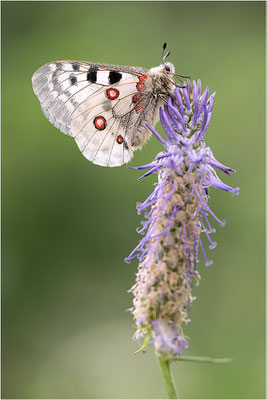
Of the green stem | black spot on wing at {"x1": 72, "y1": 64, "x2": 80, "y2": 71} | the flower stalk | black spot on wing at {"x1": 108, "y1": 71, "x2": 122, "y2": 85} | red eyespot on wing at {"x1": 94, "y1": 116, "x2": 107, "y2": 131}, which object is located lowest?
the green stem

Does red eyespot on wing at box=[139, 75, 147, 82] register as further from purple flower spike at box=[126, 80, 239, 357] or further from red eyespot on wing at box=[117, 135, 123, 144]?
purple flower spike at box=[126, 80, 239, 357]

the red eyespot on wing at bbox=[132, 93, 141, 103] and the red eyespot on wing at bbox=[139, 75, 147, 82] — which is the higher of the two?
the red eyespot on wing at bbox=[139, 75, 147, 82]

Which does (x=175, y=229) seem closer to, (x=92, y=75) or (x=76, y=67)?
(x=92, y=75)

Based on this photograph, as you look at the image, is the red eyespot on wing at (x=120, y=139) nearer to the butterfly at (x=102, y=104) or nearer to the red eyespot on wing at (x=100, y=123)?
the butterfly at (x=102, y=104)

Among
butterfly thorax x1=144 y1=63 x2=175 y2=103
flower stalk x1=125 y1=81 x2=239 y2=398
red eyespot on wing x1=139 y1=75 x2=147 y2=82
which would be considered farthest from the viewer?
red eyespot on wing x1=139 y1=75 x2=147 y2=82

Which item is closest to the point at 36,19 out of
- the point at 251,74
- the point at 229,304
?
the point at 251,74

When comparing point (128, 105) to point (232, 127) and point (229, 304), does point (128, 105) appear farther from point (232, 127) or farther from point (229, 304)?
point (232, 127)

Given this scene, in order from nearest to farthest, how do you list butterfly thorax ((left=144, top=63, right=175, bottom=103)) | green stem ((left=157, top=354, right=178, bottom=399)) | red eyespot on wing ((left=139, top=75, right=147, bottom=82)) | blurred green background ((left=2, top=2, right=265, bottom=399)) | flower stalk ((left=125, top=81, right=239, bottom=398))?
1. green stem ((left=157, top=354, right=178, bottom=399))
2. flower stalk ((left=125, top=81, right=239, bottom=398))
3. butterfly thorax ((left=144, top=63, right=175, bottom=103))
4. red eyespot on wing ((left=139, top=75, right=147, bottom=82))
5. blurred green background ((left=2, top=2, right=265, bottom=399))

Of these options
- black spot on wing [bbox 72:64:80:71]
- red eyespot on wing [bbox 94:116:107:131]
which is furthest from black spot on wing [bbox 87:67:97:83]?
red eyespot on wing [bbox 94:116:107:131]
